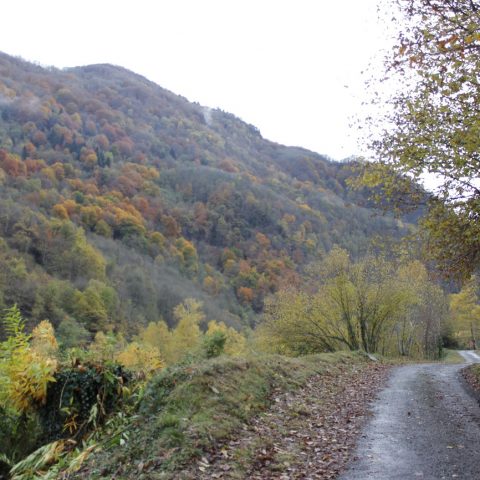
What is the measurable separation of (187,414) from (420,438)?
13.9 feet

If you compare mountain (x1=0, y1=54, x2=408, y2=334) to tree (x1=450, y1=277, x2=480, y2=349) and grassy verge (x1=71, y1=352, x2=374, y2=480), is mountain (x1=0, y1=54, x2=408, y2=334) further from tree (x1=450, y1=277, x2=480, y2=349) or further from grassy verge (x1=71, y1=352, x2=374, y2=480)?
grassy verge (x1=71, y1=352, x2=374, y2=480)

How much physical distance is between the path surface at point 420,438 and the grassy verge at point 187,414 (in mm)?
2163

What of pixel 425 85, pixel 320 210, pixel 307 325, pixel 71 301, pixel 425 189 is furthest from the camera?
pixel 320 210

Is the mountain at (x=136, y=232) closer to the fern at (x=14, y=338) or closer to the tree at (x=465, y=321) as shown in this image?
the tree at (x=465, y=321)

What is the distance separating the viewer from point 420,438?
9.27 m

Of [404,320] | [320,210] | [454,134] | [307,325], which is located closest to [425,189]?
[454,134]

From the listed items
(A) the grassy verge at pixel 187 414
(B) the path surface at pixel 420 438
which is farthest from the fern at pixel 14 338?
(B) the path surface at pixel 420 438

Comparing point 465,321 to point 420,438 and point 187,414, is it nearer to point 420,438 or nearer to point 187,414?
point 420,438

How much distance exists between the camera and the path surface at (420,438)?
7.35m

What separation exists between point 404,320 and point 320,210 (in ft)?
396

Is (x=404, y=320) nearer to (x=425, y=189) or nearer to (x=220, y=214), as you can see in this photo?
(x=425, y=189)

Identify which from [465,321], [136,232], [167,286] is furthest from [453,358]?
[136,232]

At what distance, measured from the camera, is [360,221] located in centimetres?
14175

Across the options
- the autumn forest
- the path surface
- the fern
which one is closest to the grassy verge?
the autumn forest
